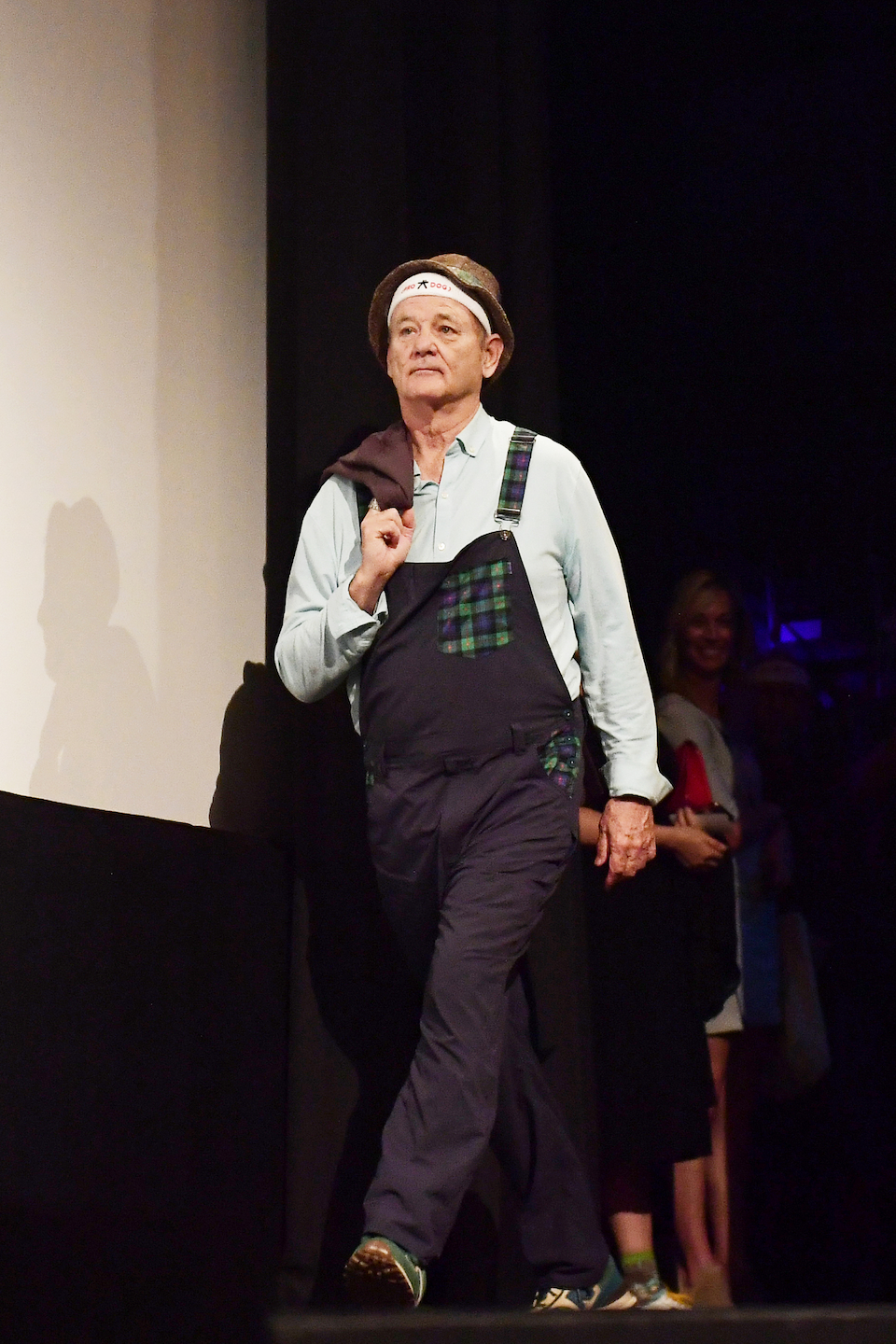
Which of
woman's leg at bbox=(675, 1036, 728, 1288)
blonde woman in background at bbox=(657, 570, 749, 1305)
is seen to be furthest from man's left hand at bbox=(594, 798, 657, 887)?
woman's leg at bbox=(675, 1036, 728, 1288)

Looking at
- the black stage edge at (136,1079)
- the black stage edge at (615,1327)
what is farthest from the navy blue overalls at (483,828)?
the black stage edge at (615,1327)

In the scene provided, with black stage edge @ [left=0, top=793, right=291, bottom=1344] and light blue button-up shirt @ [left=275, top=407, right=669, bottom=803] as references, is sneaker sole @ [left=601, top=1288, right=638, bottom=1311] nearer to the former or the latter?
black stage edge @ [left=0, top=793, right=291, bottom=1344]

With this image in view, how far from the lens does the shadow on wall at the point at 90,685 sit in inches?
89.8

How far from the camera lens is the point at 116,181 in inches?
103

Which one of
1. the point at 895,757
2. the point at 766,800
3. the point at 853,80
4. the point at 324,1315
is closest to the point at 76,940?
the point at 324,1315

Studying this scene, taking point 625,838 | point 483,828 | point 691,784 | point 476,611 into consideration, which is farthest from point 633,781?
point 691,784

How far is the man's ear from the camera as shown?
249 cm

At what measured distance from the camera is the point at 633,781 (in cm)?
228

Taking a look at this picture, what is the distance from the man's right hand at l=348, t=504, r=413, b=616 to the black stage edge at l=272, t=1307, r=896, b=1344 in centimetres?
119

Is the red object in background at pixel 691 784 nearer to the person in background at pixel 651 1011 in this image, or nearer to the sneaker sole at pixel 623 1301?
the person in background at pixel 651 1011

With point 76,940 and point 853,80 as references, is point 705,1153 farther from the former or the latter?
point 853,80

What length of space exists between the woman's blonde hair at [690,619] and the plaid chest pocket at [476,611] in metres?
0.68

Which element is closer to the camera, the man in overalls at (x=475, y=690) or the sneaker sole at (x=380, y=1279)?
the sneaker sole at (x=380, y=1279)

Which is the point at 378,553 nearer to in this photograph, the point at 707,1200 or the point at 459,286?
the point at 459,286
